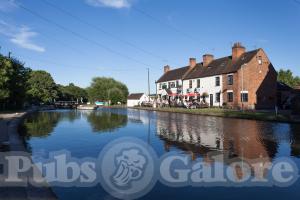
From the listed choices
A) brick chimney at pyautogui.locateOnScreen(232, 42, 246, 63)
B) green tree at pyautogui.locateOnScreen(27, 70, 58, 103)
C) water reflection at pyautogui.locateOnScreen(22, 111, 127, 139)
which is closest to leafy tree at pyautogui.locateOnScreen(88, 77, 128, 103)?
green tree at pyautogui.locateOnScreen(27, 70, 58, 103)

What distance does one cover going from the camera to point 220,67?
56.2 m

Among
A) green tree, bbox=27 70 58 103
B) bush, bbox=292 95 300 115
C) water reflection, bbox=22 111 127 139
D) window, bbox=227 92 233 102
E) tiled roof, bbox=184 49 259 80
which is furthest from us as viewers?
green tree, bbox=27 70 58 103

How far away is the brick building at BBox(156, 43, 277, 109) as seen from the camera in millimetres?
49531

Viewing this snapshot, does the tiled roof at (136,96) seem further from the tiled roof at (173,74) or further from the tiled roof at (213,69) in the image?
the tiled roof at (213,69)

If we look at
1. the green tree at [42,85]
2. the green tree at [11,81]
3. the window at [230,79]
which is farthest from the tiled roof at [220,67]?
the green tree at [42,85]

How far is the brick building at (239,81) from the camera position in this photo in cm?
4953

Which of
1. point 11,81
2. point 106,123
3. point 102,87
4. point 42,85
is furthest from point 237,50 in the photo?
point 102,87

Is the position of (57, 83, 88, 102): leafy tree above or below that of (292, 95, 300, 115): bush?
above

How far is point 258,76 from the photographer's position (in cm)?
5056

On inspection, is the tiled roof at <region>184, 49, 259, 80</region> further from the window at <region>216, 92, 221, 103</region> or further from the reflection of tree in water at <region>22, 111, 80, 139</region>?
the reflection of tree in water at <region>22, 111, 80, 139</region>

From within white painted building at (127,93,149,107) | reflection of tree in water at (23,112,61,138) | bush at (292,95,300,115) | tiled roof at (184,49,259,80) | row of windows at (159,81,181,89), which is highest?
tiled roof at (184,49,259,80)

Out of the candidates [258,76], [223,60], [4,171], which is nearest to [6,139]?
[4,171]

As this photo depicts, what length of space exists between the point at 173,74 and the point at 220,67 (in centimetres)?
2092

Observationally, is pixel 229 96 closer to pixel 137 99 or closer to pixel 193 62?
pixel 193 62
